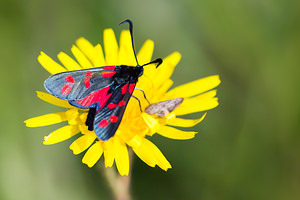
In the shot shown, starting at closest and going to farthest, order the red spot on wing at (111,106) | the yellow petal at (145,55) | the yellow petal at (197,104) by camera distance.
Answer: the red spot on wing at (111,106)
the yellow petal at (197,104)
the yellow petal at (145,55)

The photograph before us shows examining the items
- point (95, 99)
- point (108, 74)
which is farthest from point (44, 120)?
point (108, 74)

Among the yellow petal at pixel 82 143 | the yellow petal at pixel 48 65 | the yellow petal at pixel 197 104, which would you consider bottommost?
the yellow petal at pixel 197 104

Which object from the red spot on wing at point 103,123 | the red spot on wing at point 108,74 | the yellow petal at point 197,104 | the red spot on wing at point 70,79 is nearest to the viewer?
the red spot on wing at point 103,123

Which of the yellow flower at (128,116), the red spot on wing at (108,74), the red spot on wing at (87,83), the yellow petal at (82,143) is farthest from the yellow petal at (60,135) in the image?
the red spot on wing at (108,74)

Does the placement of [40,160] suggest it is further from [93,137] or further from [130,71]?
[130,71]

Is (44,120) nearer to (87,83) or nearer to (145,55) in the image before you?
(87,83)

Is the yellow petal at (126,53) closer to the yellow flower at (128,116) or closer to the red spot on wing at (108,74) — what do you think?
the yellow flower at (128,116)

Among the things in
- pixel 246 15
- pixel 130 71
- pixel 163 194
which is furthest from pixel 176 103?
pixel 246 15

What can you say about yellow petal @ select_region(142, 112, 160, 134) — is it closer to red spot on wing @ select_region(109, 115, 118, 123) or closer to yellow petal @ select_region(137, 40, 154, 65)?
red spot on wing @ select_region(109, 115, 118, 123)
